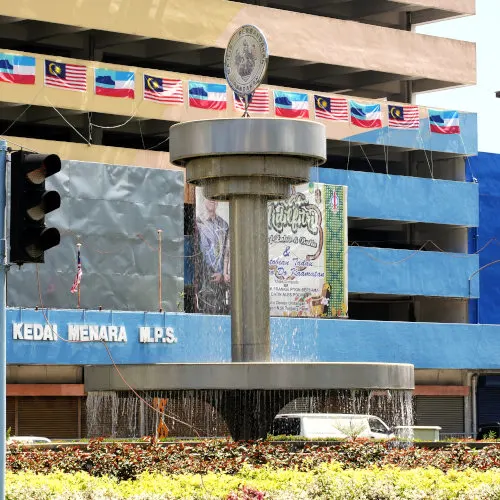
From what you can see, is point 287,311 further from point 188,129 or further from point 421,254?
point 188,129

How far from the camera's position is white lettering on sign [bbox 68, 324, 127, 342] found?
148 feet

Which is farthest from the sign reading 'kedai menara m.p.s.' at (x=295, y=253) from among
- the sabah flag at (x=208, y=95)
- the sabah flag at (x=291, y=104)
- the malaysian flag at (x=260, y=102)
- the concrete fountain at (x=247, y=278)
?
the concrete fountain at (x=247, y=278)

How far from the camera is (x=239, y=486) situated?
19.7m

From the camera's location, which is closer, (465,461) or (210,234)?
(465,461)

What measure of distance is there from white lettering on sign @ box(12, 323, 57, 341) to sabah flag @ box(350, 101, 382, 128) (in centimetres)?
1559

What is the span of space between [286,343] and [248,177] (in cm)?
1940

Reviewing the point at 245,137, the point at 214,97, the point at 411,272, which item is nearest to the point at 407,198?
the point at 411,272

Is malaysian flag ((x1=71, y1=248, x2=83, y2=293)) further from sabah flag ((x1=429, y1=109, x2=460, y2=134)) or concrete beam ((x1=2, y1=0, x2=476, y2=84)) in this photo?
sabah flag ((x1=429, y1=109, x2=460, y2=134))

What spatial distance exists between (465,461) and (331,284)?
26.6 metres

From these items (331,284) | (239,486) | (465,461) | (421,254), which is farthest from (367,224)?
(239,486)

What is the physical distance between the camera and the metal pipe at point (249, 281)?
3117cm

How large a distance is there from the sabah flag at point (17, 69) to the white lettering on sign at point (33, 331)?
24.1 feet

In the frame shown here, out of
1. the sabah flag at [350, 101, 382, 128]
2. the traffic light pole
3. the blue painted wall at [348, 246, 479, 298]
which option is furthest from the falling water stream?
the traffic light pole

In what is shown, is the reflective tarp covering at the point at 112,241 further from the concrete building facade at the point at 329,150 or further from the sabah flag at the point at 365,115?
the sabah flag at the point at 365,115
